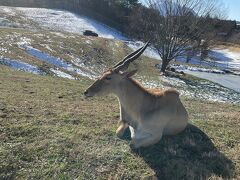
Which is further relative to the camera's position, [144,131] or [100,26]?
[100,26]

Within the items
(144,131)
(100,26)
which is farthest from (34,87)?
(100,26)

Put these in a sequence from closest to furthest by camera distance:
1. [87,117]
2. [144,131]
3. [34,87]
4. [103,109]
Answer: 1. [144,131]
2. [87,117]
3. [103,109]
4. [34,87]

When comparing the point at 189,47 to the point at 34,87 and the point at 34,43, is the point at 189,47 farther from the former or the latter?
the point at 34,87

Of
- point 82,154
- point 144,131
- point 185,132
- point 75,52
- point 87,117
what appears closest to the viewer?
point 82,154

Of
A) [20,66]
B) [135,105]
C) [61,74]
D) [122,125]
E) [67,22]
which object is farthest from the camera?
[67,22]

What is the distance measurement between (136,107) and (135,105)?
51mm

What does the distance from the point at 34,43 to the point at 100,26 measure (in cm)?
3973

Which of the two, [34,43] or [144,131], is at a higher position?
[144,131]

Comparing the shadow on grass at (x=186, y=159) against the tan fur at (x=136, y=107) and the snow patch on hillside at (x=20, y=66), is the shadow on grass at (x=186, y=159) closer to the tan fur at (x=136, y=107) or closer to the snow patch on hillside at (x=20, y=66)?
the tan fur at (x=136, y=107)

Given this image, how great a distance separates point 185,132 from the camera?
30.2ft

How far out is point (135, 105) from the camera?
810cm

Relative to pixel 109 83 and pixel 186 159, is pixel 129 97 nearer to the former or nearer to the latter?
pixel 109 83

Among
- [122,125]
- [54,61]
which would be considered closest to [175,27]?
[54,61]

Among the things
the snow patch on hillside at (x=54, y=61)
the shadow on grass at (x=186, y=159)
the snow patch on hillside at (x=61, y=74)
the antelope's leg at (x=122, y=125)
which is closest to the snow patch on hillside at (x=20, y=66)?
the snow patch on hillside at (x=61, y=74)
